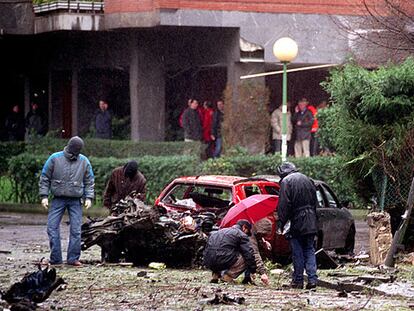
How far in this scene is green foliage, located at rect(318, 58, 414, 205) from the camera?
2005cm

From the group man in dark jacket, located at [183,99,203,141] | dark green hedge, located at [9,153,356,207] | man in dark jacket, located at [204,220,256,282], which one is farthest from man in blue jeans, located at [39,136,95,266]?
man in dark jacket, located at [183,99,203,141]

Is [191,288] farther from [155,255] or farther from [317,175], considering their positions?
[317,175]

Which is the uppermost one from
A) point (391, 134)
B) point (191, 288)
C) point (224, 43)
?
point (224, 43)

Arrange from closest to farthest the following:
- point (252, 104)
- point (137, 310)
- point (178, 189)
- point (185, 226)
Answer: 1. point (137, 310)
2. point (185, 226)
3. point (178, 189)
4. point (252, 104)

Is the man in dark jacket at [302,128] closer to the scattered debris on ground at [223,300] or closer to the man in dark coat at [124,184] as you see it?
the man in dark coat at [124,184]

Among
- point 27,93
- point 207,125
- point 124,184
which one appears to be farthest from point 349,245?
point 27,93

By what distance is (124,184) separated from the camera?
20.5m

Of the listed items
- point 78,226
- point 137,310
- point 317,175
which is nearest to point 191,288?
point 137,310

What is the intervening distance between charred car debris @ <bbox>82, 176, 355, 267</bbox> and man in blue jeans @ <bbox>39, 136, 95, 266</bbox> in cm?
21

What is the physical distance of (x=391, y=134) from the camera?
20.2m

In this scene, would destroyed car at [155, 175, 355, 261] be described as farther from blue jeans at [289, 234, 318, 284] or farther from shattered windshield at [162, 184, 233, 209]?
blue jeans at [289, 234, 318, 284]

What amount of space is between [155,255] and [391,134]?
4.45 m

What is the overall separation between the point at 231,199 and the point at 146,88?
17.6 meters

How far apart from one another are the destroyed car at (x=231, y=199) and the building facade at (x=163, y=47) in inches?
377
